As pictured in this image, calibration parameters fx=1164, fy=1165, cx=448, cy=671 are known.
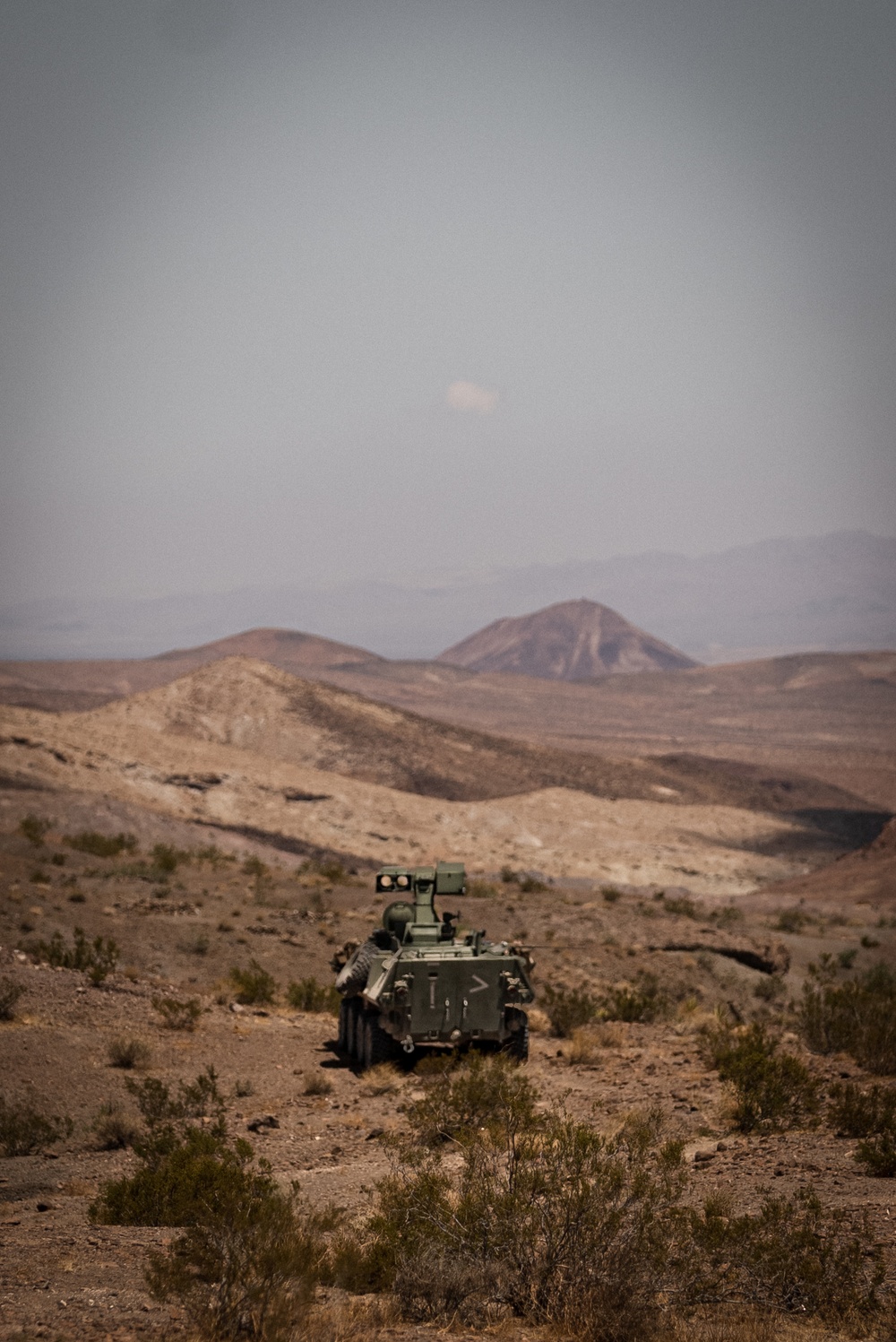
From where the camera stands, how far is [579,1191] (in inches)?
→ 278

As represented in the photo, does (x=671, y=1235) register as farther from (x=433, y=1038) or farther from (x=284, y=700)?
(x=284, y=700)

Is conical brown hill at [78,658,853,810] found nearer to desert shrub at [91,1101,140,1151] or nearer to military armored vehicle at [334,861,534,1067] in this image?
military armored vehicle at [334,861,534,1067]

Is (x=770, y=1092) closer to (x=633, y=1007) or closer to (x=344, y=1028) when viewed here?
(x=344, y=1028)

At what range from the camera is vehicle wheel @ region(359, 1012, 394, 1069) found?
551 inches

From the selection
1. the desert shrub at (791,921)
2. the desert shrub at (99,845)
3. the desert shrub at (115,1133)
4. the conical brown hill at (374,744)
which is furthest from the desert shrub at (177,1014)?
the conical brown hill at (374,744)

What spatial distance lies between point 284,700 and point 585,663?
130437mm

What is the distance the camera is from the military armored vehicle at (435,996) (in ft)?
44.8

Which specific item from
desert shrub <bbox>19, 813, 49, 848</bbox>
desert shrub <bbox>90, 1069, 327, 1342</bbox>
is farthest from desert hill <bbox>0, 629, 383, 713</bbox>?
desert shrub <bbox>90, 1069, 327, 1342</bbox>

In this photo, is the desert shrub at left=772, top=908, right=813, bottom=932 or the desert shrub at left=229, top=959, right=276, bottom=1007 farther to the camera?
the desert shrub at left=772, top=908, right=813, bottom=932

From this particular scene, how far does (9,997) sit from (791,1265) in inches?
411

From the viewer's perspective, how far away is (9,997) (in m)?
14.1

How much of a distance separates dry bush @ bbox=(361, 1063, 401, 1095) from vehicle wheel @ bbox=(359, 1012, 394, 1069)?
0.43 ft

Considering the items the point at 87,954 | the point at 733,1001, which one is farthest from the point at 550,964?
the point at 87,954

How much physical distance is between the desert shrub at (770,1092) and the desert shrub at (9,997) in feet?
27.6
